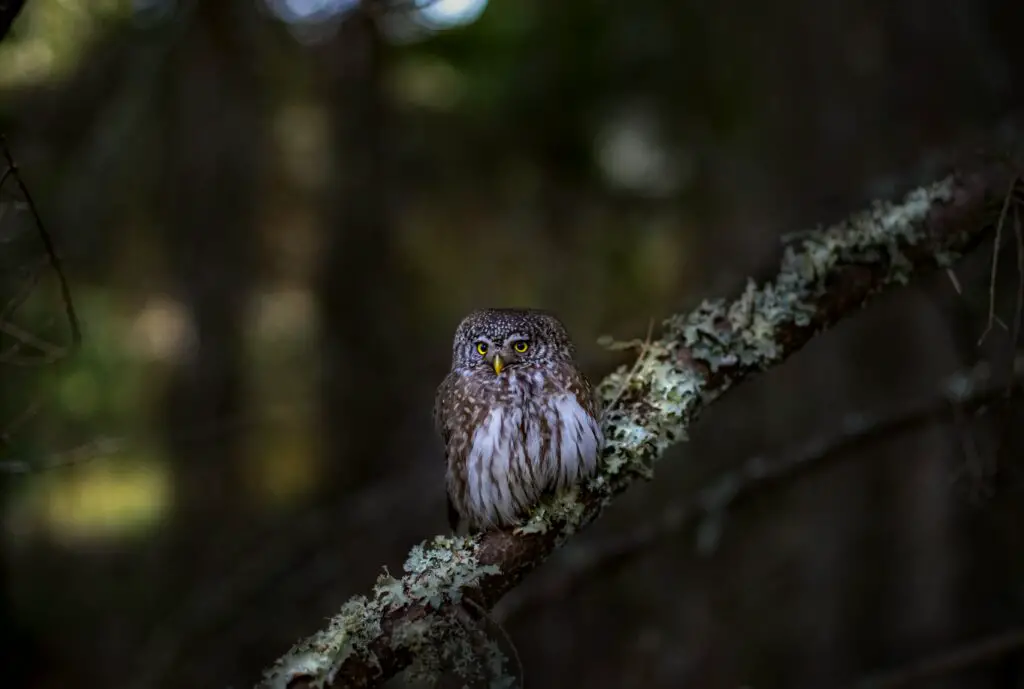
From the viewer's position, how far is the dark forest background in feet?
14.2

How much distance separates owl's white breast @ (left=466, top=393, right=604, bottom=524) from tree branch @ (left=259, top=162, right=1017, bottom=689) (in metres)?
0.08

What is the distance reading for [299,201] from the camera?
6566 millimetres

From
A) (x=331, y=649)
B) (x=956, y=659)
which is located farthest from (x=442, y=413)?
(x=956, y=659)

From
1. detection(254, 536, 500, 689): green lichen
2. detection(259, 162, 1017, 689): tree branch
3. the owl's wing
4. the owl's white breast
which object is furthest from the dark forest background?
detection(254, 536, 500, 689): green lichen

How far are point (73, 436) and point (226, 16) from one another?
288cm

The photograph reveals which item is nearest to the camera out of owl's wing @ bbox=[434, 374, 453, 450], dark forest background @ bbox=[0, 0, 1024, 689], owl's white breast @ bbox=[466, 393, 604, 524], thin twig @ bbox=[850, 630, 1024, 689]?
owl's white breast @ bbox=[466, 393, 604, 524]

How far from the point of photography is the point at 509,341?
8.55ft

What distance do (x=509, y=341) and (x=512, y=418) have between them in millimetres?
227

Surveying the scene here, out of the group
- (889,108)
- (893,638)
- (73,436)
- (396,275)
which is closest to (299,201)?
(396,275)

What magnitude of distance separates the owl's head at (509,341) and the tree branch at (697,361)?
0.24 m

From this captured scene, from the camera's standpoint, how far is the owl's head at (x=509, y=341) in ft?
8.55

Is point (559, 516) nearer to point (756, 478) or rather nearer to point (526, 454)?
point (526, 454)

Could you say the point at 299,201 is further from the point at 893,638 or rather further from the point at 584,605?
the point at 893,638

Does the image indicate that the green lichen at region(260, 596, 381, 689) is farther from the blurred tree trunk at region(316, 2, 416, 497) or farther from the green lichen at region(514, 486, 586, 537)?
the blurred tree trunk at region(316, 2, 416, 497)
